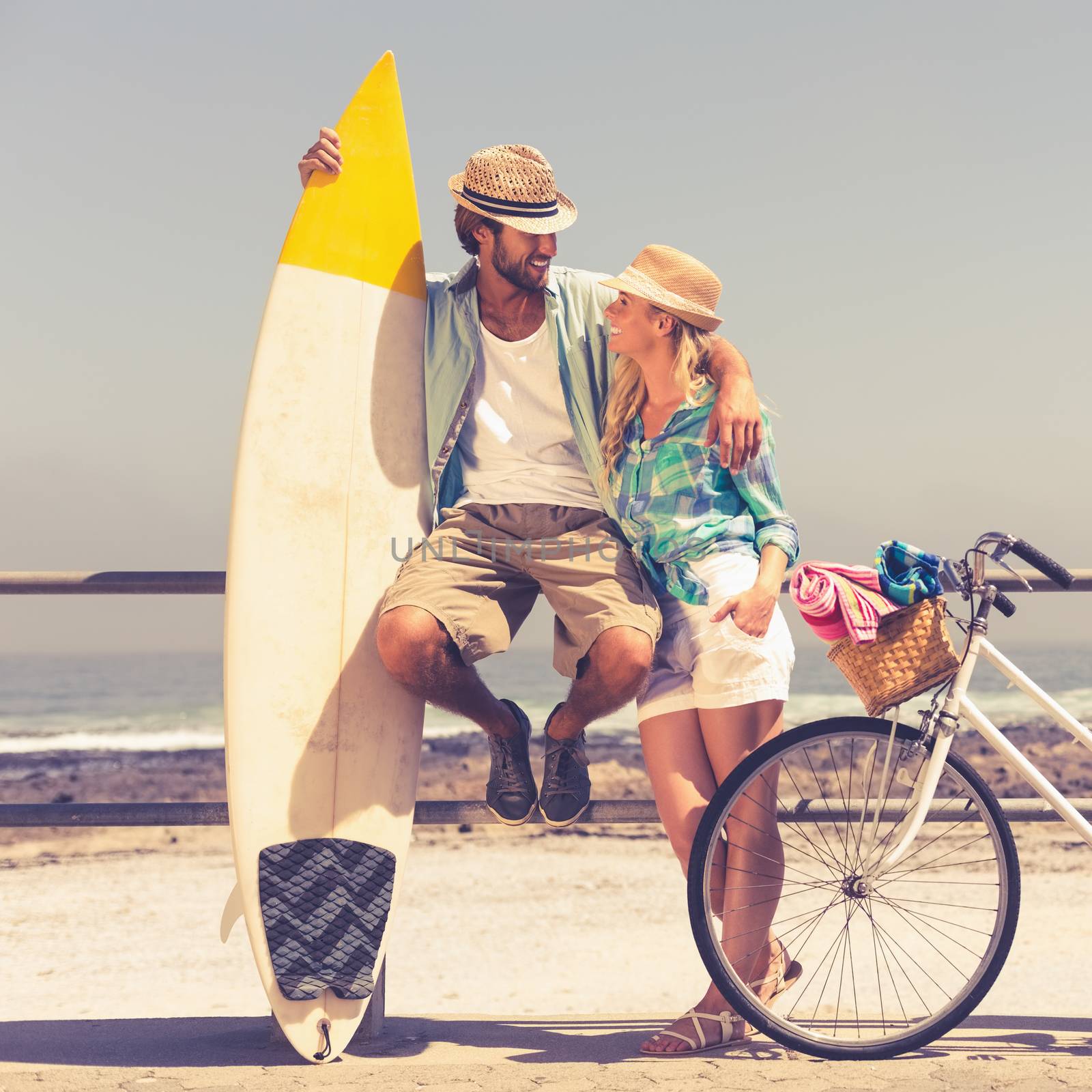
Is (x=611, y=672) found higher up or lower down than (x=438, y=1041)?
higher up

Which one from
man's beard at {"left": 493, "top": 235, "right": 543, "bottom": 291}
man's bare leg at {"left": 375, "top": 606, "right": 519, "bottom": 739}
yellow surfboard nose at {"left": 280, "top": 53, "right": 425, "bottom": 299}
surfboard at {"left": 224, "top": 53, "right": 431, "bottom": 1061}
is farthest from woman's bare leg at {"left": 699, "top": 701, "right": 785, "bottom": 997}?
yellow surfboard nose at {"left": 280, "top": 53, "right": 425, "bottom": 299}

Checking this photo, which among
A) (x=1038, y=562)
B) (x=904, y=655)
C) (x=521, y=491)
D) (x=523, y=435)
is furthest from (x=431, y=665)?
(x=1038, y=562)

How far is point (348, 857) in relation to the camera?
269cm

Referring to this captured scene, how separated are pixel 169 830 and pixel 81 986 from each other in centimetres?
659

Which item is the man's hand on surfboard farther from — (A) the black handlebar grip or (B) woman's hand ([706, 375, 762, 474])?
(A) the black handlebar grip

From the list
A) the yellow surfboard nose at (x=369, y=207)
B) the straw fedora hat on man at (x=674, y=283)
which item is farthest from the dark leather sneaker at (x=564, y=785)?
the yellow surfboard nose at (x=369, y=207)

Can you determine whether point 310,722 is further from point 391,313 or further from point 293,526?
point 391,313

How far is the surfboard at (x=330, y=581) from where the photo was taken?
2641 millimetres

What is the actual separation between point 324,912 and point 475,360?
1303 mm

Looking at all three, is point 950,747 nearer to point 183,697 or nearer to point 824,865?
point 824,865

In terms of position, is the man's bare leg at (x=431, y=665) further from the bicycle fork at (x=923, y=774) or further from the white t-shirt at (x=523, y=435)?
the bicycle fork at (x=923, y=774)

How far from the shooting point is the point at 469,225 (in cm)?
275

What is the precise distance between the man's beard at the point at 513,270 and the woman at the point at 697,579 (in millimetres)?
214

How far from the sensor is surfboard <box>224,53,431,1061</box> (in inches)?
104
